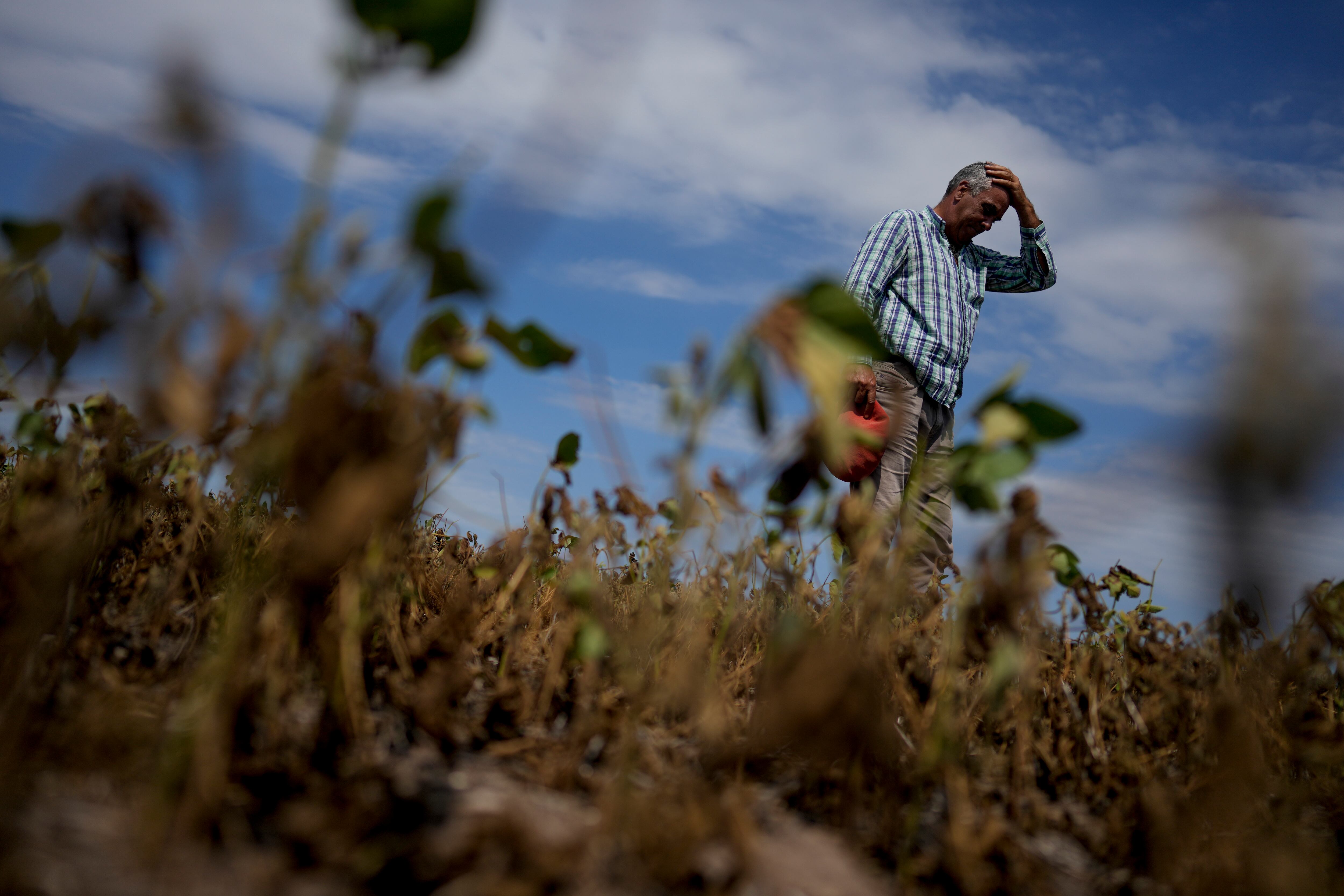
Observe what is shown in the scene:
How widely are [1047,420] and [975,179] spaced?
260cm

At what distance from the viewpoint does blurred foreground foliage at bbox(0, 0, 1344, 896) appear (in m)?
0.96

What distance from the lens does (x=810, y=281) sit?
98 centimetres

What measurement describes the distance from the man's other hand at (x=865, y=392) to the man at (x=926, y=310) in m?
0.08

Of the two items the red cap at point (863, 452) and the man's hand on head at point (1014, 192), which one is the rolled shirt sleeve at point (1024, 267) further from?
the red cap at point (863, 452)

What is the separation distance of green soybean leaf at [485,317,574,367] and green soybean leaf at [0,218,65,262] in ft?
2.26

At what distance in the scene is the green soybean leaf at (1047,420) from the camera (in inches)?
48.8

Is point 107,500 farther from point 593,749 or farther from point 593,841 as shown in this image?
point 593,841

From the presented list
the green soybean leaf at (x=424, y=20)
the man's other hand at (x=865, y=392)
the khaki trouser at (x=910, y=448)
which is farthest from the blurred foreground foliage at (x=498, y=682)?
the khaki trouser at (x=910, y=448)

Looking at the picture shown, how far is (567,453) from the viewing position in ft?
5.59

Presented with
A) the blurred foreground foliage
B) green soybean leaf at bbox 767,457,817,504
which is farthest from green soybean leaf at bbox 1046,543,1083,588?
green soybean leaf at bbox 767,457,817,504

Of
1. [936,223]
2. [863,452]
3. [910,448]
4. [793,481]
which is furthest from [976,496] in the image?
[936,223]

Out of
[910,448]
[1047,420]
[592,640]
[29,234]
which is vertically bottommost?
[592,640]

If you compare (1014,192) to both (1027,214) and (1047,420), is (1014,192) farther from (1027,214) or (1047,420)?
(1047,420)

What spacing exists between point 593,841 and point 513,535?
0.91 meters
